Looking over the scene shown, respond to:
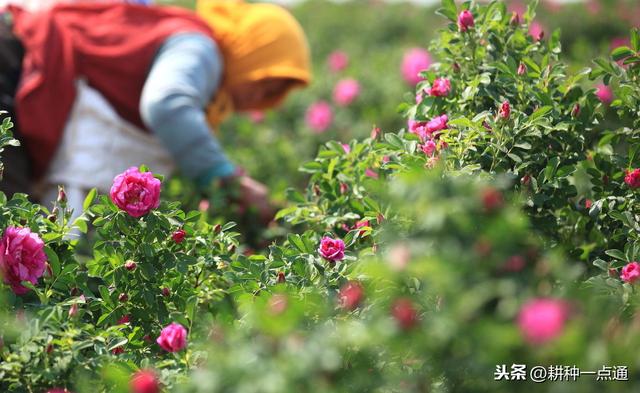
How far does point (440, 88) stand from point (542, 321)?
1060 millimetres

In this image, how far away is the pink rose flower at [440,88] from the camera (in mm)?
1844

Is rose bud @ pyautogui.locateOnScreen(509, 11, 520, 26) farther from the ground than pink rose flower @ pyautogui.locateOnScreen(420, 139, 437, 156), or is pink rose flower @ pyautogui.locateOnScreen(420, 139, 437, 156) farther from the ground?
rose bud @ pyautogui.locateOnScreen(509, 11, 520, 26)

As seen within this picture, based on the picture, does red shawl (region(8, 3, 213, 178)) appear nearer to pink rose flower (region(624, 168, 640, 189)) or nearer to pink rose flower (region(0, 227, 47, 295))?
pink rose flower (region(0, 227, 47, 295))

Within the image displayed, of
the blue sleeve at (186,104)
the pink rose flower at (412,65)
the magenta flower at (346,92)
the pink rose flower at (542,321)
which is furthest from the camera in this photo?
the pink rose flower at (412,65)

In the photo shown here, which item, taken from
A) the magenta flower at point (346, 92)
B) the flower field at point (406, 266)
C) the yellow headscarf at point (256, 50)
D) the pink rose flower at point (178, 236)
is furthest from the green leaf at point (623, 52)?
the magenta flower at point (346, 92)

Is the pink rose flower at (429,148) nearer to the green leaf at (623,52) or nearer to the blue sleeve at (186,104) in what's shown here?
the green leaf at (623,52)

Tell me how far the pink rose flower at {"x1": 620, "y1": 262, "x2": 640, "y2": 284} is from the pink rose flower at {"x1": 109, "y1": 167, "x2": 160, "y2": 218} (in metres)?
0.94

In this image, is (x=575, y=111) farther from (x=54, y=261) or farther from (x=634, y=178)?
(x=54, y=261)

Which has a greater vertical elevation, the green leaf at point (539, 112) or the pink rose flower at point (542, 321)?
the pink rose flower at point (542, 321)

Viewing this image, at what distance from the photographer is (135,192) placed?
1605 millimetres

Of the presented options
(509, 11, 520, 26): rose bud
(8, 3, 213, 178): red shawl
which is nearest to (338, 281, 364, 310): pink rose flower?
(509, 11, 520, 26): rose bud

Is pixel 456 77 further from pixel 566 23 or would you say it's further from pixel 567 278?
pixel 566 23

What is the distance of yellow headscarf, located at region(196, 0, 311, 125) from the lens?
3.20 m

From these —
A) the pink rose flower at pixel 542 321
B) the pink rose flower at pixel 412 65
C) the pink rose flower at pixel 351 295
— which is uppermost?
the pink rose flower at pixel 542 321
